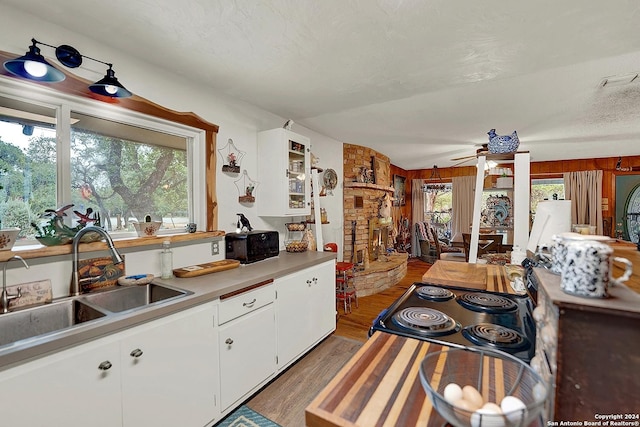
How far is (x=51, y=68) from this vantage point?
1.38m

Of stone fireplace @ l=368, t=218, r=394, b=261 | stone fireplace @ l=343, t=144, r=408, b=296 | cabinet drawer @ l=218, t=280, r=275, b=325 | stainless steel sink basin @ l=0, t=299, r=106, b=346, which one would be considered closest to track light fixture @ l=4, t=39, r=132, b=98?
stainless steel sink basin @ l=0, t=299, r=106, b=346

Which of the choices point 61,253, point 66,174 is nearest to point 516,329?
point 61,253

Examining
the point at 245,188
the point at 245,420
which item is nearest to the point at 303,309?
the point at 245,420

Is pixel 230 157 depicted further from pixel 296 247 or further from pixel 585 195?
pixel 585 195

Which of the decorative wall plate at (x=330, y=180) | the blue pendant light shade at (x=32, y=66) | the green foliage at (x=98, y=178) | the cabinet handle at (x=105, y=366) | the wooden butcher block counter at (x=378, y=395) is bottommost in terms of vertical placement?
the cabinet handle at (x=105, y=366)

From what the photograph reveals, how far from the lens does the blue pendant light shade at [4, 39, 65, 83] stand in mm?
1320

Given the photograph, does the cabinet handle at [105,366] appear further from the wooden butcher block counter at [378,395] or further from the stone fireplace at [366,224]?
the stone fireplace at [366,224]

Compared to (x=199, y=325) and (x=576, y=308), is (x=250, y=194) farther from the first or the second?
(x=576, y=308)

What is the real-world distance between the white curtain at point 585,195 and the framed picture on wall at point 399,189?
11.0 feet

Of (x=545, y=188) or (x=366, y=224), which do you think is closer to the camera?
(x=366, y=224)

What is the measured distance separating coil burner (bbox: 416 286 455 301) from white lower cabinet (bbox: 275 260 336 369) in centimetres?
106

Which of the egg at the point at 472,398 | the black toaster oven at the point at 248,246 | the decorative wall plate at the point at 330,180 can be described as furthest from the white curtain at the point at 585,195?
the egg at the point at 472,398

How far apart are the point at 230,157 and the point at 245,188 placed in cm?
33

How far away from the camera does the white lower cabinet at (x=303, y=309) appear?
86.2 inches
